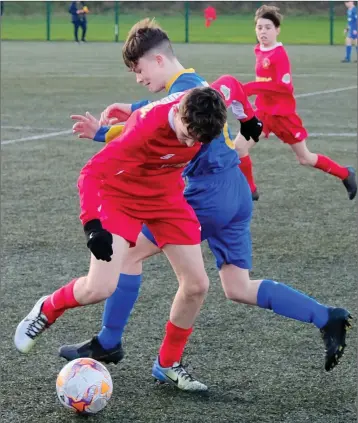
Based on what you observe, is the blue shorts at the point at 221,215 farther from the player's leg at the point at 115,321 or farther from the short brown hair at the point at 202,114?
the short brown hair at the point at 202,114

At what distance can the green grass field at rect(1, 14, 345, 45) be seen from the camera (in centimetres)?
4225

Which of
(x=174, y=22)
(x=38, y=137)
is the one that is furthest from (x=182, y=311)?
(x=174, y=22)

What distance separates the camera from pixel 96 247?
3828 mm

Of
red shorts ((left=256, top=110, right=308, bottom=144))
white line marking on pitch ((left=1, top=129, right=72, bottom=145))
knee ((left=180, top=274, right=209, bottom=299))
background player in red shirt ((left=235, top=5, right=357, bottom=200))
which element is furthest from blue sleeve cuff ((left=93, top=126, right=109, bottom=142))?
white line marking on pitch ((left=1, top=129, right=72, bottom=145))

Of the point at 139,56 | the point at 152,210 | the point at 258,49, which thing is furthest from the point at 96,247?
the point at 258,49

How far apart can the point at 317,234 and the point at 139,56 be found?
125 inches

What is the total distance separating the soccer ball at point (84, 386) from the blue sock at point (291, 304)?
800mm

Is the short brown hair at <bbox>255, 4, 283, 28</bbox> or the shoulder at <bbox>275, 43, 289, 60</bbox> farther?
the shoulder at <bbox>275, 43, 289, 60</bbox>

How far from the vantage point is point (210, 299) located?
552 cm

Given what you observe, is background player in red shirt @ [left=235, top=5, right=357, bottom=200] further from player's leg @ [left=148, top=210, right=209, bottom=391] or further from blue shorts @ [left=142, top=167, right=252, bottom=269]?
player's leg @ [left=148, top=210, right=209, bottom=391]

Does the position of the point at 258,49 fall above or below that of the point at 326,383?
above

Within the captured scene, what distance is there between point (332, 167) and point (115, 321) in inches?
190

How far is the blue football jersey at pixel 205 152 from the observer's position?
425 cm

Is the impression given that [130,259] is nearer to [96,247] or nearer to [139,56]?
[96,247]
